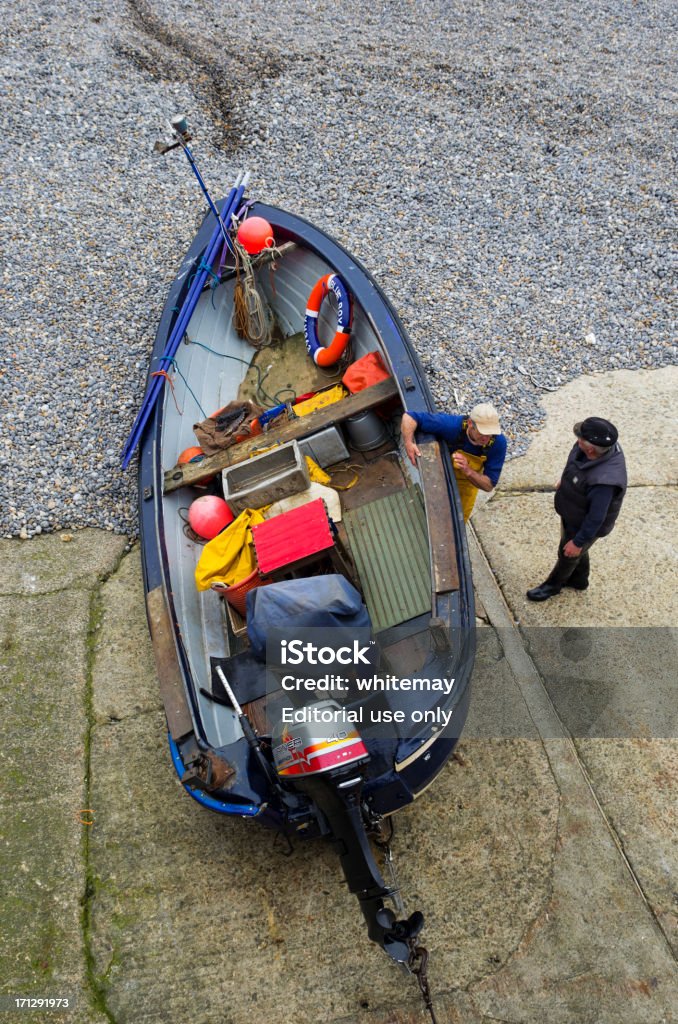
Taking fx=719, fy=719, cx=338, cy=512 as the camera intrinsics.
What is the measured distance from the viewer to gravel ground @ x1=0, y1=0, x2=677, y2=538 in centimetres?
670

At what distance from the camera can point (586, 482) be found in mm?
4320

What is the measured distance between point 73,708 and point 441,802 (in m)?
2.59

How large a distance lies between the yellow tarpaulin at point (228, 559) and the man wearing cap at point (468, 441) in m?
1.20

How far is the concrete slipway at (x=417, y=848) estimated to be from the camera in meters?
3.85

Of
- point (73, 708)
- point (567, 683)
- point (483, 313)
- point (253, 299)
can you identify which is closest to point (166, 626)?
point (73, 708)

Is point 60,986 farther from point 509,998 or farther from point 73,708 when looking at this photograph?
point 509,998

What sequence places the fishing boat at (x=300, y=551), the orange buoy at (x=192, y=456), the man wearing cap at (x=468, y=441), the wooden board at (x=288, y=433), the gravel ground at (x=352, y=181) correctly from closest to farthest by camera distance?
the fishing boat at (x=300, y=551) → the man wearing cap at (x=468, y=441) → the wooden board at (x=288, y=433) → the orange buoy at (x=192, y=456) → the gravel ground at (x=352, y=181)

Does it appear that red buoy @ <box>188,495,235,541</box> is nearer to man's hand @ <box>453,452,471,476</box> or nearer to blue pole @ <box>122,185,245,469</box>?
blue pole @ <box>122,185,245,469</box>

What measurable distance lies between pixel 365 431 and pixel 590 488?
5.53ft

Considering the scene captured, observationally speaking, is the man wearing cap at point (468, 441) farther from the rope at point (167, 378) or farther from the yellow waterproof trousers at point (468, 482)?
the rope at point (167, 378)

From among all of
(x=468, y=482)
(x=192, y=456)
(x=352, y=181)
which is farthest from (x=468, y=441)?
(x=352, y=181)

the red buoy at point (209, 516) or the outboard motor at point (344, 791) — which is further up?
the red buoy at point (209, 516)

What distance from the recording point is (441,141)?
8.72 m
